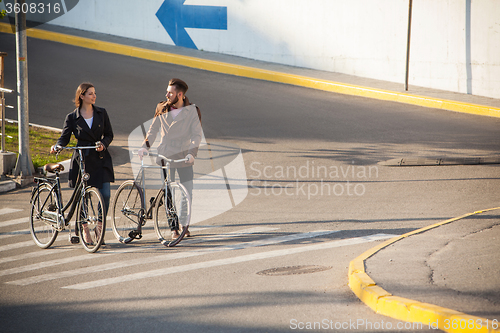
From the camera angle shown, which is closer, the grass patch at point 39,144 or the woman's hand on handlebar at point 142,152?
the woman's hand on handlebar at point 142,152

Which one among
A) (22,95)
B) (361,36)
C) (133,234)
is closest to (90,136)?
(133,234)

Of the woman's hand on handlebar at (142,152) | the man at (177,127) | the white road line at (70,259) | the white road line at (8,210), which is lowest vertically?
the white road line at (70,259)

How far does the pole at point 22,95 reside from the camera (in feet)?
36.2

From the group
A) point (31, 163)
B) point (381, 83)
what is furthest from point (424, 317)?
point (381, 83)

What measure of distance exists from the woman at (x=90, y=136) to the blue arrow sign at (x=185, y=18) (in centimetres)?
1522

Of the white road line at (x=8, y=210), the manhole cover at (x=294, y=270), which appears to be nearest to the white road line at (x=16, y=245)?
the white road line at (x=8, y=210)

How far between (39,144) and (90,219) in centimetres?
658

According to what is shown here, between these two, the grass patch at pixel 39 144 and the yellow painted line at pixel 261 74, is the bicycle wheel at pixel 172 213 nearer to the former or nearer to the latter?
the grass patch at pixel 39 144

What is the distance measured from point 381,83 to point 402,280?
45.3 feet

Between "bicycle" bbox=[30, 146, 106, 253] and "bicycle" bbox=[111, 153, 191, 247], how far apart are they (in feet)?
0.99

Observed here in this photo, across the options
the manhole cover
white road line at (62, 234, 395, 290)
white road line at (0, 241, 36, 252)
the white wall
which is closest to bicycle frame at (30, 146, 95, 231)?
white road line at (0, 241, 36, 252)

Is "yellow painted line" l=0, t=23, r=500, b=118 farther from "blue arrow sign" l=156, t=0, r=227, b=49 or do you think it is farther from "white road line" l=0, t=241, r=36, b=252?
"white road line" l=0, t=241, r=36, b=252

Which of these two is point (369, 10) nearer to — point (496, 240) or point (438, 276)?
point (496, 240)

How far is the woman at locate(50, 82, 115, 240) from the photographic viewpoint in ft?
24.9
